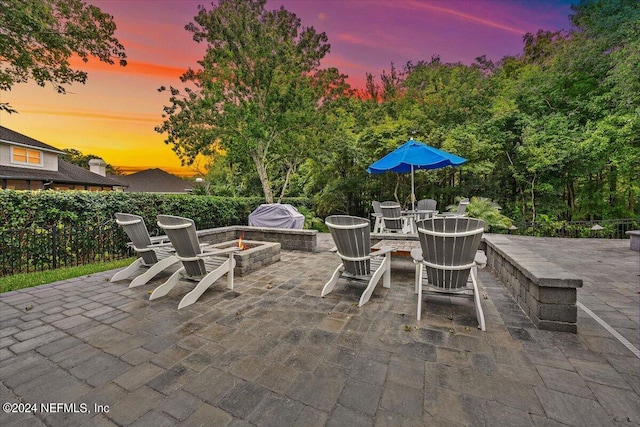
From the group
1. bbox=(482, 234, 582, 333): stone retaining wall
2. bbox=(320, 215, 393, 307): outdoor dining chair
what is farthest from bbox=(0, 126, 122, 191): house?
bbox=(482, 234, 582, 333): stone retaining wall

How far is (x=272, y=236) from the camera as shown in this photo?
23.2 feet

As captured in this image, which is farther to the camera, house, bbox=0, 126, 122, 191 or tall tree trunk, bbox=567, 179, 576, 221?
house, bbox=0, 126, 122, 191

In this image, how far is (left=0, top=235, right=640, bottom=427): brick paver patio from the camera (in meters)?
1.57

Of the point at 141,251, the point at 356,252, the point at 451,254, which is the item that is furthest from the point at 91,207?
the point at 451,254

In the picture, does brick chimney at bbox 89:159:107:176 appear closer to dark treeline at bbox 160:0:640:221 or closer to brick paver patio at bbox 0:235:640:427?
dark treeline at bbox 160:0:640:221

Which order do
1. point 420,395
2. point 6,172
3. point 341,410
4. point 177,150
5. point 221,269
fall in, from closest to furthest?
1. point 341,410
2. point 420,395
3. point 221,269
4. point 177,150
5. point 6,172

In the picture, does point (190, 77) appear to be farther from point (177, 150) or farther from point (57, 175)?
point (57, 175)

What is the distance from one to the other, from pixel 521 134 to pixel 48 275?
45.9 feet

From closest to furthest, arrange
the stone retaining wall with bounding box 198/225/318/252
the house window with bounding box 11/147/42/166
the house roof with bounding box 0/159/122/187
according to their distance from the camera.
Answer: the stone retaining wall with bounding box 198/225/318/252 < the house roof with bounding box 0/159/122/187 < the house window with bounding box 11/147/42/166

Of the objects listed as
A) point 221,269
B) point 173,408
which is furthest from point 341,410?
point 221,269

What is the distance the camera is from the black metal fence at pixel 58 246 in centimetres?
465

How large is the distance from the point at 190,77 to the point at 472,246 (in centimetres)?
1203

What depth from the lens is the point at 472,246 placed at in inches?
109

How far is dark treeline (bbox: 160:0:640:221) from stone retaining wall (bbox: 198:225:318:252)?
14.7 ft
